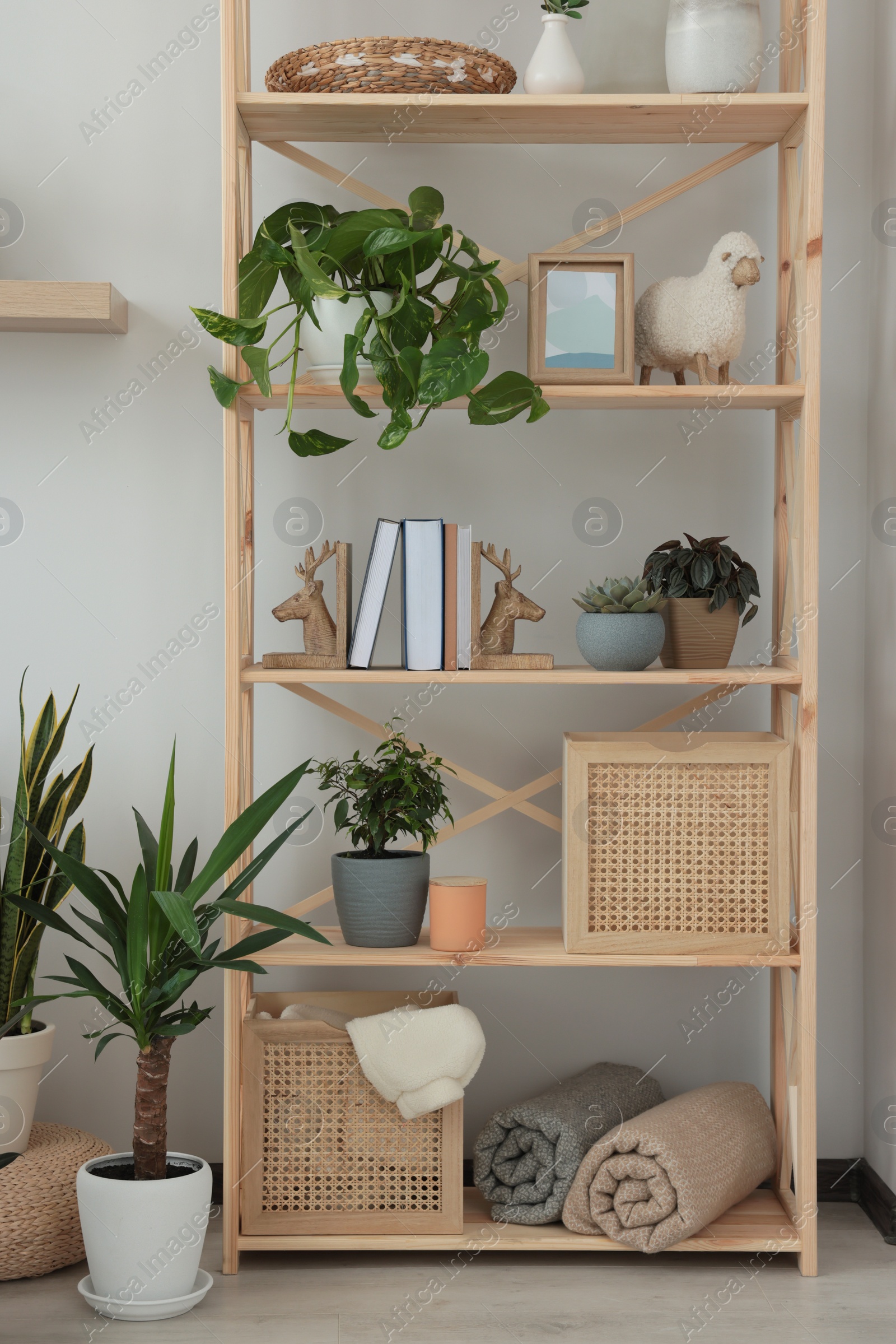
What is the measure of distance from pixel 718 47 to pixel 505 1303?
6.33ft

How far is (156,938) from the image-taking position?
168cm

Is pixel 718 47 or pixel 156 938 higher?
pixel 718 47

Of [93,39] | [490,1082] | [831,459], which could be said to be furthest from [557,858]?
[93,39]

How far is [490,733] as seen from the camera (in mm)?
2146

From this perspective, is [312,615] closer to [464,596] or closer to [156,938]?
[464,596]

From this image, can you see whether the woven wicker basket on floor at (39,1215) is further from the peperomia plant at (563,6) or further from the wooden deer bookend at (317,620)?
the peperomia plant at (563,6)

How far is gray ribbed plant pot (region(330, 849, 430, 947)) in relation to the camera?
1.81 meters

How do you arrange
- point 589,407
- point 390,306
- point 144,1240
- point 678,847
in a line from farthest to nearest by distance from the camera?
point 589,407 → point 678,847 → point 390,306 → point 144,1240

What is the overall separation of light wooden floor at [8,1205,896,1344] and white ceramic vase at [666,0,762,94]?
1832 millimetres

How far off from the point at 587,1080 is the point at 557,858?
0.39m

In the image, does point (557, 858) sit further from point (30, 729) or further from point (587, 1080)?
point (30, 729)

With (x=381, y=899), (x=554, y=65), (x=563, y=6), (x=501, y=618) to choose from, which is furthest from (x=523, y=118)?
(x=381, y=899)

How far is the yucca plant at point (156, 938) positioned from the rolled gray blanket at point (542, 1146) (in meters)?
0.51

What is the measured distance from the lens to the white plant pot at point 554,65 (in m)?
1.80
